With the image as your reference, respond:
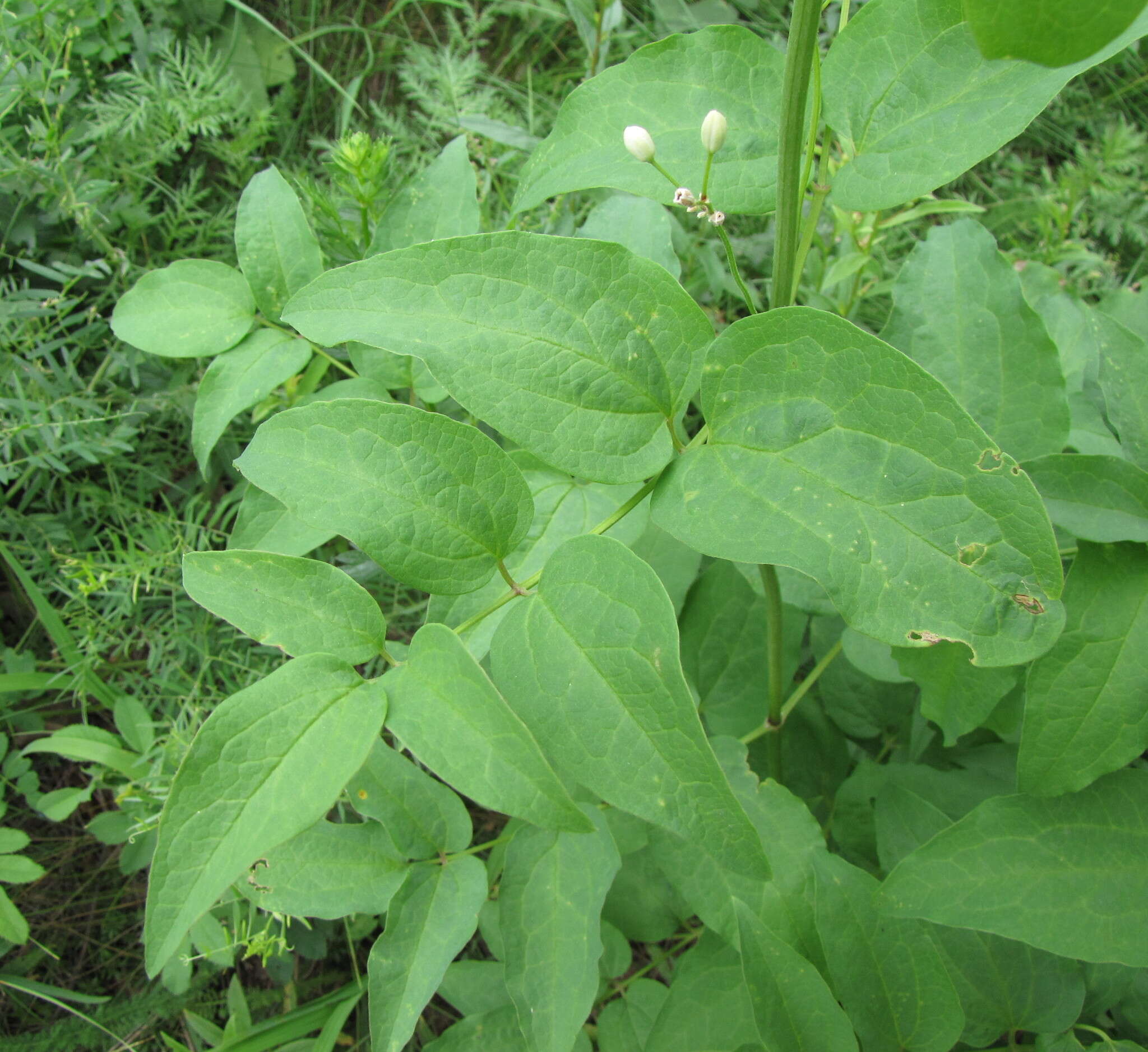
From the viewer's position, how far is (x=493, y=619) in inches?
47.8

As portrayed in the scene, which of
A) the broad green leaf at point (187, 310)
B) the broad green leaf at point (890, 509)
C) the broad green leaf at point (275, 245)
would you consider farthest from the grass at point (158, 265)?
the broad green leaf at point (890, 509)

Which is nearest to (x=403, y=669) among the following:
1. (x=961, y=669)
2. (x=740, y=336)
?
(x=740, y=336)

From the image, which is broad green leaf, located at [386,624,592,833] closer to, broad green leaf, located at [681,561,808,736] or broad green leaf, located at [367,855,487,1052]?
broad green leaf, located at [367,855,487,1052]

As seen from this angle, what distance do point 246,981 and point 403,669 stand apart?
1.49 m

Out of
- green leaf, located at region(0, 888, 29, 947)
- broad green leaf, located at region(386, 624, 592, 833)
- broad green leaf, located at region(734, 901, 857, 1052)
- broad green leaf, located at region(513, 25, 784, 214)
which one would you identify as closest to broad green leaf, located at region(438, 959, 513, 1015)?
broad green leaf, located at region(734, 901, 857, 1052)

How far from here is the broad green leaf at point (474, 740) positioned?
2.87 feet

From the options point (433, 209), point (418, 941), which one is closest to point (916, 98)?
point (433, 209)

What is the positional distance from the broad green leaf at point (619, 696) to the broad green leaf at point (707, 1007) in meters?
0.61

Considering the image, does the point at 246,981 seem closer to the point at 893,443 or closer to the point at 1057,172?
the point at 893,443

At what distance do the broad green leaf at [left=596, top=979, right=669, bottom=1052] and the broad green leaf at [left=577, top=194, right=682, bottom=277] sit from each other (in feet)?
4.14

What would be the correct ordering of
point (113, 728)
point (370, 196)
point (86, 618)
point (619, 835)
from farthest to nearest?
point (113, 728), point (86, 618), point (370, 196), point (619, 835)

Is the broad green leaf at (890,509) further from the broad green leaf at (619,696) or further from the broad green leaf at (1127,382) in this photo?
the broad green leaf at (1127,382)

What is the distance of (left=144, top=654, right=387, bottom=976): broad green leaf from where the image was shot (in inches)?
33.0

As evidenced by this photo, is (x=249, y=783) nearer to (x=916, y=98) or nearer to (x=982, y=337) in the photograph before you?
(x=916, y=98)
